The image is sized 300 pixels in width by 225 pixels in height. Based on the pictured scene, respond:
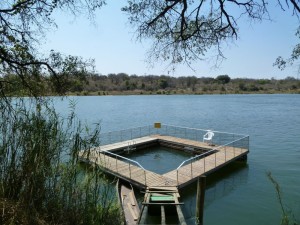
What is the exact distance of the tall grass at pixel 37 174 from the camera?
13.5 feet

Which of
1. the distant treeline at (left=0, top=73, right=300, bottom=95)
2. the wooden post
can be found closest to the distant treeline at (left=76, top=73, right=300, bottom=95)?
the distant treeline at (left=0, top=73, right=300, bottom=95)

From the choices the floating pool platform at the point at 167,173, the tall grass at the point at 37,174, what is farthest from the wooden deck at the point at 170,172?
the tall grass at the point at 37,174

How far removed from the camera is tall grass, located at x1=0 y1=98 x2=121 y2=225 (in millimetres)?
4102

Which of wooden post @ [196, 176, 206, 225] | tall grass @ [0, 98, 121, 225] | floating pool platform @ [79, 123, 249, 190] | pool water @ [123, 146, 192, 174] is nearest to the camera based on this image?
tall grass @ [0, 98, 121, 225]

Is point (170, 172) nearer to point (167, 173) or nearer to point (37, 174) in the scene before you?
point (167, 173)

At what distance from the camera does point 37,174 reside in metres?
4.20

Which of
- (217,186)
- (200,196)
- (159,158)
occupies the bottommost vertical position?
(217,186)

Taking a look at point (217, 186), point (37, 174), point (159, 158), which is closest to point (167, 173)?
point (217, 186)

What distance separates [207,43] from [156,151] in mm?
14622

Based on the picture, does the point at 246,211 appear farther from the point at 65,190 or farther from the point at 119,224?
the point at 65,190

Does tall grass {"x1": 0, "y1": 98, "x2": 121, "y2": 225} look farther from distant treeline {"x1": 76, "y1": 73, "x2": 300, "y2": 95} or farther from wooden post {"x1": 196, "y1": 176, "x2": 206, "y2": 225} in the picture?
distant treeline {"x1": 76, "y1": 73, "x2": 300, "y2": 95}

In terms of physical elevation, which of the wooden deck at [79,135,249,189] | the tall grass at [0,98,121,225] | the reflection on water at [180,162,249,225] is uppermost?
the tall grass at [0,98,121,225]

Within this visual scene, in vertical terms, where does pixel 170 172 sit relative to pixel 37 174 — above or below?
below

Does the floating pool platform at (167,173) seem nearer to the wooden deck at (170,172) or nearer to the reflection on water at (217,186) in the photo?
the wooden deck at (170,172)
